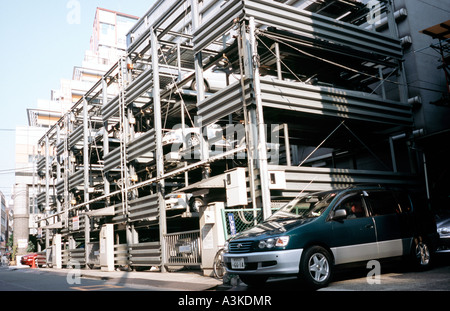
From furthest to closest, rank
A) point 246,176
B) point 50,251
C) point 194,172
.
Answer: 1. point 50,251
2. point 194,172
3. point 246,176

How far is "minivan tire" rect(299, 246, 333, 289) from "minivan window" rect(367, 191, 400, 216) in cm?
175

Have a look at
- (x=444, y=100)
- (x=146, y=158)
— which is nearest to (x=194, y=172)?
(x=146, y=158)

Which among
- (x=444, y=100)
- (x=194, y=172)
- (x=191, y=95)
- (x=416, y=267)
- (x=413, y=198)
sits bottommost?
(x=416, y=267)

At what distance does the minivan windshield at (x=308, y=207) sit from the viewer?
8.35 m

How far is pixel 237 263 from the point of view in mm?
8008

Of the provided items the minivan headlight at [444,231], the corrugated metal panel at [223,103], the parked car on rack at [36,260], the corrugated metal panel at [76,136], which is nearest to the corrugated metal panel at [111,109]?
the corrugated metal panel at [76,136]

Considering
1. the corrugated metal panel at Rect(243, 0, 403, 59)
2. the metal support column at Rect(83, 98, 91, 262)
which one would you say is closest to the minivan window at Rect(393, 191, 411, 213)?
the corrugated metal panel at Rect(243, 0, 403, 59)

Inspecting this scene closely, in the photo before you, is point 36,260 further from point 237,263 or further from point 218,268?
point 237,263

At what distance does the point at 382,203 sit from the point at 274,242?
2972mm

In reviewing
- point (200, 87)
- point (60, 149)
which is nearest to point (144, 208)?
point (200, 87)

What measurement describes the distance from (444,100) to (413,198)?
26.6 ft

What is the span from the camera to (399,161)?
18.0 m

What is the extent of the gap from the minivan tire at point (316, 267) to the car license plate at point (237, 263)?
111cm

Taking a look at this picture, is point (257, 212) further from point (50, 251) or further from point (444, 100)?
point (50, 251)
